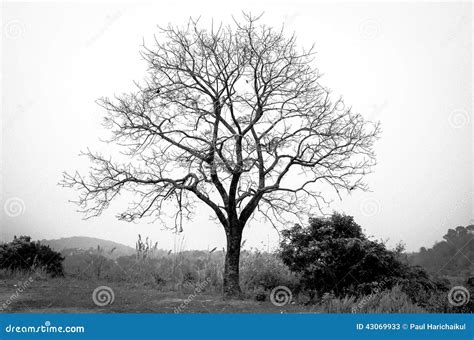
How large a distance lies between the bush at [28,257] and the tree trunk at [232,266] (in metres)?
7.93

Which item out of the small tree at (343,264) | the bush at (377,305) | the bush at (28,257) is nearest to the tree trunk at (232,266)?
the small tree at (343,264)

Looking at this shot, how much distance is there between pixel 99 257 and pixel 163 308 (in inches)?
354

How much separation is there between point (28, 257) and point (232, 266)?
904 cm

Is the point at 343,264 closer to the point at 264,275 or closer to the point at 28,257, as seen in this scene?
the point at 264,275

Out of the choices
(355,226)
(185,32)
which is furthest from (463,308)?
(185,32)

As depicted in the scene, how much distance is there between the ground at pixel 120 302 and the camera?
33.7 ft

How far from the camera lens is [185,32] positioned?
47.0 feet

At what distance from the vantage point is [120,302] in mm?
11523

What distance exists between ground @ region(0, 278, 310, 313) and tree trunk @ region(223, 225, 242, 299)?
42 cm

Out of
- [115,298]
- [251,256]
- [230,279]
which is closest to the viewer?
[115,298]

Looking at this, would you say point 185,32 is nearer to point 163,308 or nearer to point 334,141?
point 334,141

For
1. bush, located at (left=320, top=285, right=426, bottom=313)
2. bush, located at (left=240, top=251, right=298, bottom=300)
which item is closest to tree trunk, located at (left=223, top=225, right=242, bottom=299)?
bush, located at (left=240, top=251, right=298, bottom=300)

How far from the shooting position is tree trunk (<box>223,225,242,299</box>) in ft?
43.6

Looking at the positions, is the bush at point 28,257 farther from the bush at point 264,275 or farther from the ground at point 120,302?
the bush at point 264,275
